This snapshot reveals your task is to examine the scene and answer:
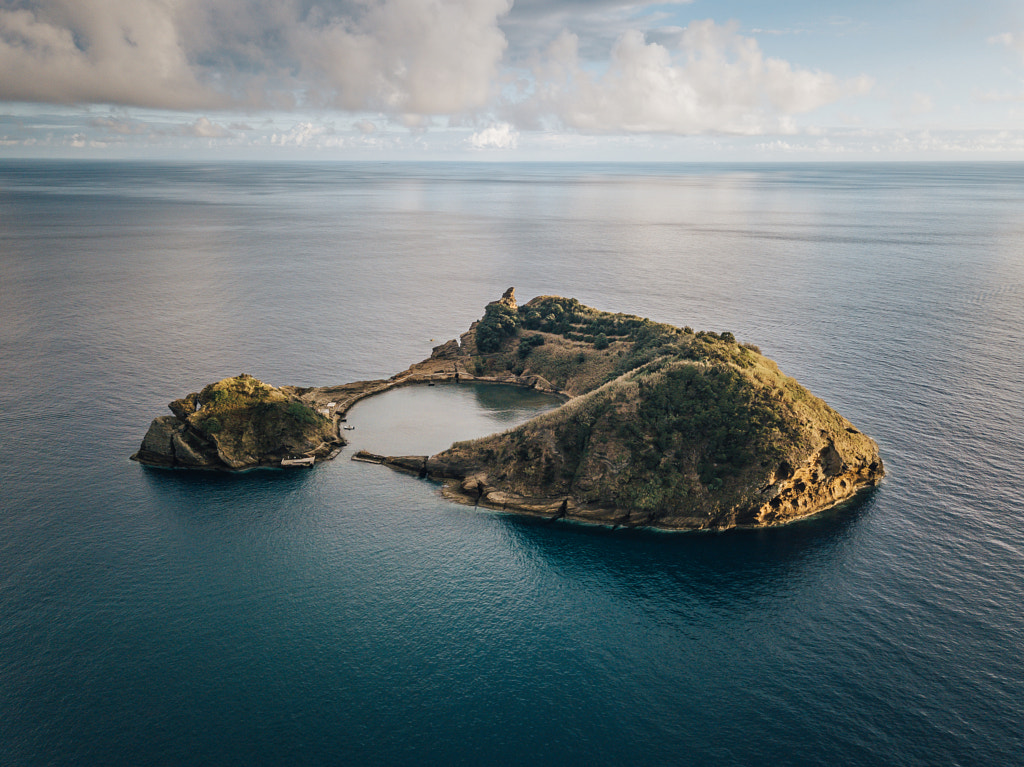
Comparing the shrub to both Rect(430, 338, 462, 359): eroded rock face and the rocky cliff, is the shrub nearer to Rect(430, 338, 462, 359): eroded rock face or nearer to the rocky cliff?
Rect(430, 338, 462, 359): eroded rock face

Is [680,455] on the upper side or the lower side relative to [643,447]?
lower

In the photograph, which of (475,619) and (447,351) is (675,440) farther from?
(447,351)

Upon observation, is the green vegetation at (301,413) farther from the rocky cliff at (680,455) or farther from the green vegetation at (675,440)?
the green vegetation at (675,440)

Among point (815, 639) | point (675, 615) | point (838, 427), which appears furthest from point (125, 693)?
point (838, 427)

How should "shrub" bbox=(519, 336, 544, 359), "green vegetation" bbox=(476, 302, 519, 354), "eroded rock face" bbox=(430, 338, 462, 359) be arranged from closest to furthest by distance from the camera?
"shrub" bbox=(519, 336, 544, 359) < "green vegetation" bbox=(476, 302, 519, 354) < "eroded rock face" bbox=(430, 338, 462, 359)

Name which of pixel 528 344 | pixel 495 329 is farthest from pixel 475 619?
pixel 495 329

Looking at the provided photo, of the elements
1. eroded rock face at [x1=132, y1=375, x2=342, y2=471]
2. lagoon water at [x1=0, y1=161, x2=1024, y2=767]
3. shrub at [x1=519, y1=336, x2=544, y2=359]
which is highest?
shrub at [x1=519, y1=336, x2=544, y2=359]

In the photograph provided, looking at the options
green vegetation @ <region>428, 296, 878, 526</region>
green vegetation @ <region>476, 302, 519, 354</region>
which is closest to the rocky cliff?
green vegetation @ <region>428, 296, 878, 526</region>

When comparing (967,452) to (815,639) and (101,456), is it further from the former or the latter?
(101,456)
